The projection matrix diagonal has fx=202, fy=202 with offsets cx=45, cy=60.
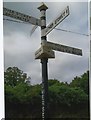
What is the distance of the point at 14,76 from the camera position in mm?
1432

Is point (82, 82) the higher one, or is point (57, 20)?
point (57, 20)

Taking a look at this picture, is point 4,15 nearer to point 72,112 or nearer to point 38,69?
point 38,69

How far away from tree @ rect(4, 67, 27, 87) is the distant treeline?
0.02 metres

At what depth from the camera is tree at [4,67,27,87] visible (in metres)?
1.42

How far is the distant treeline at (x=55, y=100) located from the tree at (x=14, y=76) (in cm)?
2

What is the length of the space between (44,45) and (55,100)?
0.39 metres

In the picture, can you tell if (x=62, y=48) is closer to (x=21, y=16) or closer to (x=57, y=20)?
(x=57, y=20)

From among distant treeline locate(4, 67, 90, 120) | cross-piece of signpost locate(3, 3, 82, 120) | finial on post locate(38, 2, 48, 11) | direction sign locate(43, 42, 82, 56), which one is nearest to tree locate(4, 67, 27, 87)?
distant treeline locate(4, 67, 90, 120)

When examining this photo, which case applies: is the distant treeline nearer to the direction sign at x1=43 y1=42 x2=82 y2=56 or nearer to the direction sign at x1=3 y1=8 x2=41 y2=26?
the direction sign at x1=43 y1=42 x2=82 y2=56

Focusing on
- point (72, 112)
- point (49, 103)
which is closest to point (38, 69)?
point (49, 103)

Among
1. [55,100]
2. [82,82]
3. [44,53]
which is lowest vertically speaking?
[55,100]

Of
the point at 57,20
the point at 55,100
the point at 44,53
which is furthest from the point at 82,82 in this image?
the point at 57,20

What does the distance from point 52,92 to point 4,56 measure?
1.39 ft

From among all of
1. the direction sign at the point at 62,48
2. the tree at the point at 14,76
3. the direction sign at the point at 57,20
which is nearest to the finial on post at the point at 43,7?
the direction sign at the point at 57,20
